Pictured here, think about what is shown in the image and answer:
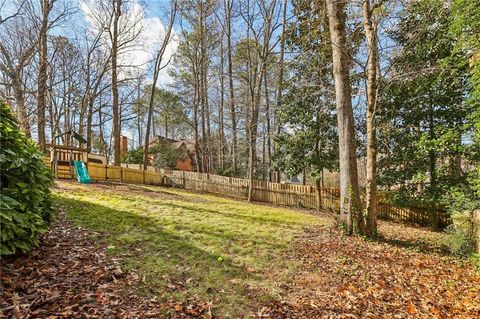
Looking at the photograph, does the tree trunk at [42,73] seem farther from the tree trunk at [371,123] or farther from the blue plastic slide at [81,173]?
the tree trunk at [371,123]

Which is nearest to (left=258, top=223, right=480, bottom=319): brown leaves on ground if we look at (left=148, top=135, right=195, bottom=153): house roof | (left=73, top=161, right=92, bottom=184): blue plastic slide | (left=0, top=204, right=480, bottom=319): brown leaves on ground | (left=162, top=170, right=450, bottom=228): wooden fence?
Answer: (left=0, top=204, right=480, bottom=319): brown leaves on ground

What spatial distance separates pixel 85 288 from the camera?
104 inches

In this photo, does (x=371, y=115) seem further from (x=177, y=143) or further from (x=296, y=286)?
(x=177, y=143)

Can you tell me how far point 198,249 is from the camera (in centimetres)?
411

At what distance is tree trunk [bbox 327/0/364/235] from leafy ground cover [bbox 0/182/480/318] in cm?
75

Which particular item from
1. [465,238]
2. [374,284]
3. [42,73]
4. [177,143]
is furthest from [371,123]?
[177,143]

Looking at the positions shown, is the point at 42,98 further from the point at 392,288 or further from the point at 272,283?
the point at 392,288

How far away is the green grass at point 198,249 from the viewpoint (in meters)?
3.04

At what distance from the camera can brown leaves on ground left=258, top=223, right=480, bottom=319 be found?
9.87 feet

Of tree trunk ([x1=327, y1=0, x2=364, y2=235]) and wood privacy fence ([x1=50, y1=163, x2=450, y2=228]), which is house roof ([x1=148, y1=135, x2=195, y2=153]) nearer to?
wood privacy fence ([x1=50, y1=163, x2=450, y2=228])

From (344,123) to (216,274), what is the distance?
13.9 ft

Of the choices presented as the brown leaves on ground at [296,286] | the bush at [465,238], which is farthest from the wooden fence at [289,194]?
the brown leaves on ground at [296,286]

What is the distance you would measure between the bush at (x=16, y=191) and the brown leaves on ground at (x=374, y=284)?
8.36 ft

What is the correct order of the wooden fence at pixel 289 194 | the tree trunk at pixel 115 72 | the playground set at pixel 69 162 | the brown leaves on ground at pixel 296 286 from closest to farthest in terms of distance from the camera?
1. the brown leaves on ground at pixel 296 286
2. the wooden fence at pixel 289 194
3. the playground set at pixel 69 162
4. the tree trunk at pixel 115 72
